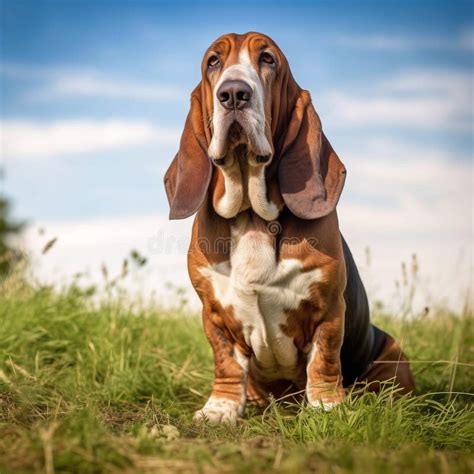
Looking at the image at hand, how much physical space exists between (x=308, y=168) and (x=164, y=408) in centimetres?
189

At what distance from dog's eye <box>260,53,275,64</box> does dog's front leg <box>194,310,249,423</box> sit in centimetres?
144

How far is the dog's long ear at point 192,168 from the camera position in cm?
398

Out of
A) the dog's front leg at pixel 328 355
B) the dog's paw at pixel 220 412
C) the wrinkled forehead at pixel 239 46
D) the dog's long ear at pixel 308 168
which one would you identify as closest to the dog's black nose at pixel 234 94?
the wrinkled forehead at pixel 239 46

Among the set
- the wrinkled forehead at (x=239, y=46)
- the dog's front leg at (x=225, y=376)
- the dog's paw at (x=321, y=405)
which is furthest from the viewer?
the dog's front leg at (x=225, y=376)

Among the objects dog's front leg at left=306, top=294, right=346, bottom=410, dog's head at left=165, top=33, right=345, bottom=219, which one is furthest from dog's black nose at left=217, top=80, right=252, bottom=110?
dog's front leg at left=306, top=294, right=346, bottom=410

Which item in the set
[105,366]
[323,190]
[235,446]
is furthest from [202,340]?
[235,446]

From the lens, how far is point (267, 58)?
390 centimetres

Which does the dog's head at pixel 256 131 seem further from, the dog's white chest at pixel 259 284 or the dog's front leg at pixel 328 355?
the dog's front leg at pixel 328 355

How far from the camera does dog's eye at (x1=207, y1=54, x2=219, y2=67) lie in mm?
3908

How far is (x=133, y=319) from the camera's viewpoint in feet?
19.5

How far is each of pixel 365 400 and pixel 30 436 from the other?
6.49 feet

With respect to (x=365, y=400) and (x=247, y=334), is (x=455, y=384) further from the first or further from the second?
(x=247, y=334)

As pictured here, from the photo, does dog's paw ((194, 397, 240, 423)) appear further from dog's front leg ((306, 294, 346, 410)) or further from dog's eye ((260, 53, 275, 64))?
dog's eye ((260, 53, 275, 64))

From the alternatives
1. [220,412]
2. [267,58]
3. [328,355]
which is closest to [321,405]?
[328,355]
